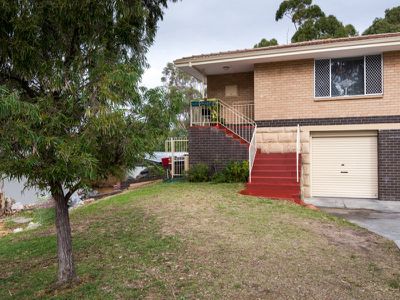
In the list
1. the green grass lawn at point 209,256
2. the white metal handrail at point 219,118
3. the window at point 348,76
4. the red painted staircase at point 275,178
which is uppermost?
the window at point 348,76

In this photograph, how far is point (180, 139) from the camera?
15.4 meters

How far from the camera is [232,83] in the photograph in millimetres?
14930

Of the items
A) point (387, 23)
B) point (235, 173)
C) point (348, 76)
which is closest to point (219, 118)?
point (235, 173)

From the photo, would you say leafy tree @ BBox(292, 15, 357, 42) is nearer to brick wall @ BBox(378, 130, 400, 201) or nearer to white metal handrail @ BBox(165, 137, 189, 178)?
white metal handrail @ BBox(165, 137, 189, 178)

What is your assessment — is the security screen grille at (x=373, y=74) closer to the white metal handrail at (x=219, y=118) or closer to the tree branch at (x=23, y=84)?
the white metal handrail at (x=219, y=118)

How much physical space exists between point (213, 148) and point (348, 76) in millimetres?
5403

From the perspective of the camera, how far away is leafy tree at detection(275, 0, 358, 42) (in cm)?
2783

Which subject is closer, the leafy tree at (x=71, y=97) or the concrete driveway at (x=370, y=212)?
the leafy tree at (x=71, y=97)

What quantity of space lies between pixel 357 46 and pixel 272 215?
672 centimetres

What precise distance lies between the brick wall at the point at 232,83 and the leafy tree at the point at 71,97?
407 inches

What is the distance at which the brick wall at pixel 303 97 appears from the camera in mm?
11508

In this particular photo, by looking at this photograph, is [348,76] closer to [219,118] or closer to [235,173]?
[219,118]

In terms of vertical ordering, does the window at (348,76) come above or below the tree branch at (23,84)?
above

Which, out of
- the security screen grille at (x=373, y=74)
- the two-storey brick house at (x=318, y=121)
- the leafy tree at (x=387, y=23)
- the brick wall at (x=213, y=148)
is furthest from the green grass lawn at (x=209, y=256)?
the leafy tree at (x=387, y=23)
